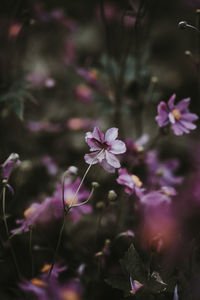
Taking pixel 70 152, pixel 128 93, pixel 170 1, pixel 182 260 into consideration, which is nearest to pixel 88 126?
pixel 70 152

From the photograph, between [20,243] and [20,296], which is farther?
[20,243]

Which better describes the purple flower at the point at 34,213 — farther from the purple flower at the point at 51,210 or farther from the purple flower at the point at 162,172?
the purple flower at the point at 162,172

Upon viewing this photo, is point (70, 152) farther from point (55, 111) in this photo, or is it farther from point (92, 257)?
point (92, 257)

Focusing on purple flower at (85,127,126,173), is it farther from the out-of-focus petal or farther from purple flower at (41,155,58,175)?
purple flower at (41,155,58,175)

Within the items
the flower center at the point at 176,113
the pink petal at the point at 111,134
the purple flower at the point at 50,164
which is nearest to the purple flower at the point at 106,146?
the pink petal at the point at 111,134

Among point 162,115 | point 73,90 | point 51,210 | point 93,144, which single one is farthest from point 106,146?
point 73,90

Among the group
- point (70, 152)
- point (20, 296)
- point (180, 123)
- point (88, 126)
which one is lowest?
point (70, 152)
